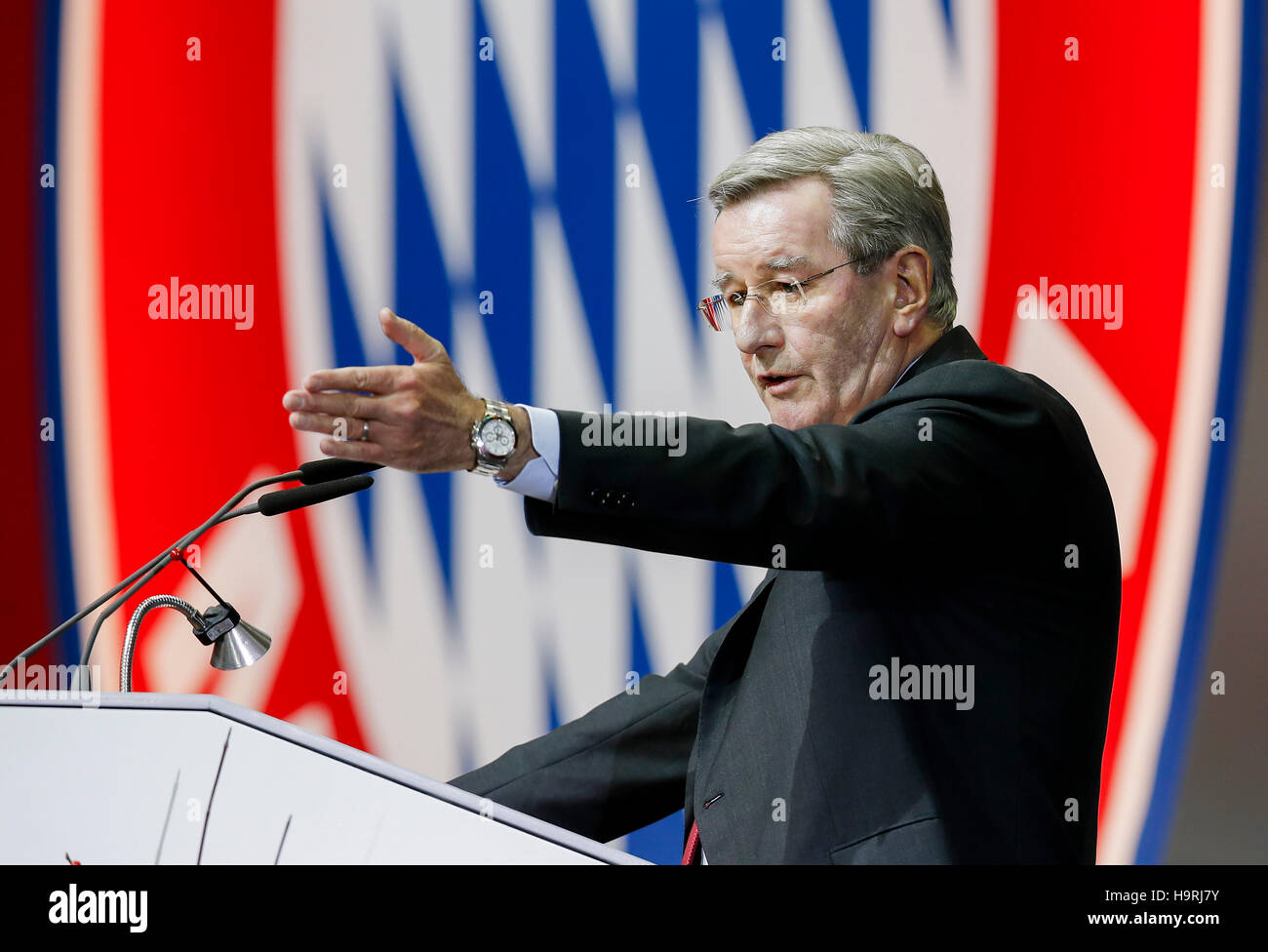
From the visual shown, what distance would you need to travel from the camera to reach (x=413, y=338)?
116 centimetres

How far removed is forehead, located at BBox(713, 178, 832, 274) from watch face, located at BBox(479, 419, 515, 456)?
0.77 m

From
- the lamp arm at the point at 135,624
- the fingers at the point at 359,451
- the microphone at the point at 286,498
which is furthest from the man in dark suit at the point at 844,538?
the lamp arm at the point at 135,624

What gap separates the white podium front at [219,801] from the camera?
1277mm

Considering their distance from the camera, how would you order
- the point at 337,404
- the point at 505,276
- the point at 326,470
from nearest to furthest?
the point at 337,404
the point at 326,470
the point at 505,276

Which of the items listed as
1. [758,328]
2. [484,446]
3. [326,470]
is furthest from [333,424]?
[758,328]

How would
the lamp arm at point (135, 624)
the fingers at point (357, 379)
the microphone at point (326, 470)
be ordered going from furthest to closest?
the lamp arm at point (135, 624) < the microphone at point (326, 470) < the fingers at point (357, 379)

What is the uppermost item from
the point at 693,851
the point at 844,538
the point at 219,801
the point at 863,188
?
the point at 863,188

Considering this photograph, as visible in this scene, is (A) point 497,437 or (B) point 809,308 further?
(B) point 809,308

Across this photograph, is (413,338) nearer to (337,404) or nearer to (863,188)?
(337,404)

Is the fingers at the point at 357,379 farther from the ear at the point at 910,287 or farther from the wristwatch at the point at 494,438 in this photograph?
the ear at the point at 910,287

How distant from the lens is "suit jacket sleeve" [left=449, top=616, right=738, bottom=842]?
1912 millimetres

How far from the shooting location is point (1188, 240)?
3234mm

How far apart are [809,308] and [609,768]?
2.55 feet
